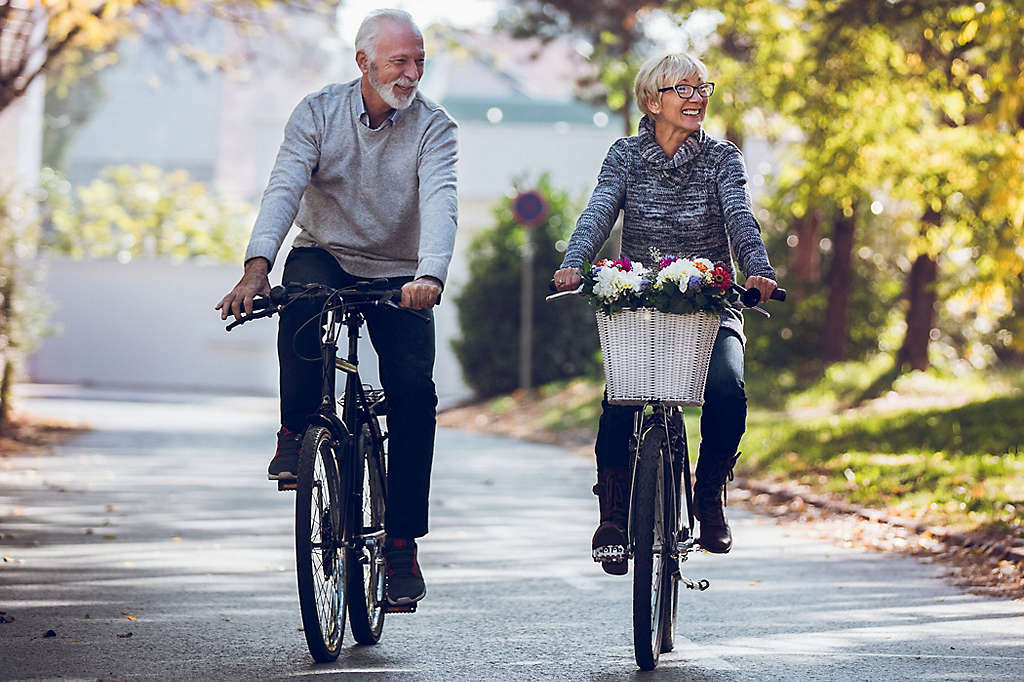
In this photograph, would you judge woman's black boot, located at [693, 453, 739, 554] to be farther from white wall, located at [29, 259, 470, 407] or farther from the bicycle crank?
white wall, located at [29, 259, 470, 407]

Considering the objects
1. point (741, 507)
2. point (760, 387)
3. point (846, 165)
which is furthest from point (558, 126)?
point (741, 507)

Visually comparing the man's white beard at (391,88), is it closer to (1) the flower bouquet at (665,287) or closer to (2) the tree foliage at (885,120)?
(1) the flower bouquet at (665,287)

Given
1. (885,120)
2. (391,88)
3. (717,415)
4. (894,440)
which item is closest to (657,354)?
(717,415)

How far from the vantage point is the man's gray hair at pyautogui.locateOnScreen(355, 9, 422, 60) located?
5.66 m

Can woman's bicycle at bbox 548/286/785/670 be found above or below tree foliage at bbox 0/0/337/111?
below

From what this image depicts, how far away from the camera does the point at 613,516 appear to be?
5.88m

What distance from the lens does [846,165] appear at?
17656mm

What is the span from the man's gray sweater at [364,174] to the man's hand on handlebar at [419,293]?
0.35 metres

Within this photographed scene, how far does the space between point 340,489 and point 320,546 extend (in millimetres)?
226

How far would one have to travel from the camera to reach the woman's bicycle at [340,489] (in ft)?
17.3

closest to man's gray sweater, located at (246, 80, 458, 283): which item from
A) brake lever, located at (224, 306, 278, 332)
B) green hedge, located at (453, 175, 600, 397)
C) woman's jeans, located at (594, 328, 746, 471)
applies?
brake lever, located at (224, 306, 278, 332)

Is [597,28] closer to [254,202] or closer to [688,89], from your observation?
[254,202]

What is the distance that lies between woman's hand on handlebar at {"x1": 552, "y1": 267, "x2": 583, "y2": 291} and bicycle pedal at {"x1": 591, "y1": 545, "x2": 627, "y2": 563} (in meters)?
0.94

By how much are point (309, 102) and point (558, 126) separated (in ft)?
96.0
